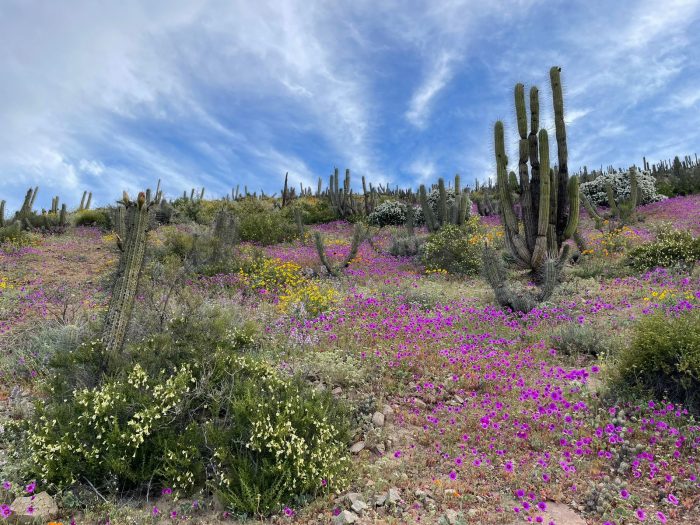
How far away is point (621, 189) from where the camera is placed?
2694cm

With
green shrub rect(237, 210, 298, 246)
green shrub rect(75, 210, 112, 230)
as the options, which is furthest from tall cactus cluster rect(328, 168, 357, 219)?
green shrub rect(75, 210, 112, 230)

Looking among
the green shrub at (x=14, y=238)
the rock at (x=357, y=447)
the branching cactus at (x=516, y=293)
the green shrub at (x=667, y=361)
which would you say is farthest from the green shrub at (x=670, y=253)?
the green shrub at (x=14, y=238)

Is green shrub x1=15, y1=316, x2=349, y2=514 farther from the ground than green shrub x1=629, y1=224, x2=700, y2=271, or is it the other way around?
green shrub x1=629, y1=224, x2=700, y2=271

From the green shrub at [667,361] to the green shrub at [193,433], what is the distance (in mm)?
3344

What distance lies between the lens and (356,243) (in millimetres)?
14297

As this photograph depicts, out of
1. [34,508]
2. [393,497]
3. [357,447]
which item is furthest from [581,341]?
[34,508]

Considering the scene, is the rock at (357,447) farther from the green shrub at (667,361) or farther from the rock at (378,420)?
the green shrub at (667,361)

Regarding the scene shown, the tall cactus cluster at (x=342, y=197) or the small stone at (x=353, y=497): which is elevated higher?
the tall cactus cluster at (x=342, y=197)

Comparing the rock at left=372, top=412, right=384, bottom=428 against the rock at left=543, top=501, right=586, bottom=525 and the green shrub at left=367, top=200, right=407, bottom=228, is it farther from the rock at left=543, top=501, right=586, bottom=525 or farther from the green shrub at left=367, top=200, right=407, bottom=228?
the green shrub at left=367, top=200, right=407, bottom=228

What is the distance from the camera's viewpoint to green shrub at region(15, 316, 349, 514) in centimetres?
388

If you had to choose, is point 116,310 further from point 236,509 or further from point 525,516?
point 525,516

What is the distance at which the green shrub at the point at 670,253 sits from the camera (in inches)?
451

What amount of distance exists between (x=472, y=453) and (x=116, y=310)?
4218 millimetres

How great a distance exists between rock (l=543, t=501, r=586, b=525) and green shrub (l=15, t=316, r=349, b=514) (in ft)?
5.49
